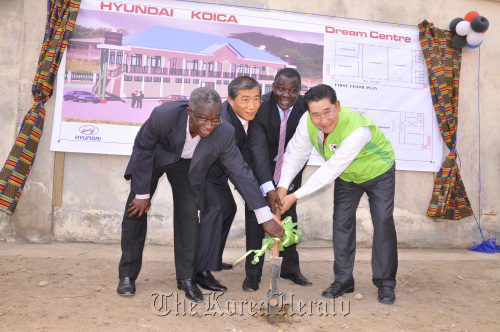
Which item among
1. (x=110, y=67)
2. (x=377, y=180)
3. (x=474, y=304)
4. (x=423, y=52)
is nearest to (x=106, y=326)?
(x=377, y=180)

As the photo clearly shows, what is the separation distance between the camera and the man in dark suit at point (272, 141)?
3471mm

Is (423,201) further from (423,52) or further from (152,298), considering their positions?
(152,298)

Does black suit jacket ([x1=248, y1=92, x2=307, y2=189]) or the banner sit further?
the banner

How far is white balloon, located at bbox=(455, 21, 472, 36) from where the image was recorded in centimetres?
570

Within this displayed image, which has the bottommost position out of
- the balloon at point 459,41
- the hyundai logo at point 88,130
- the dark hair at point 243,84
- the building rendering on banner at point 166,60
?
the hyundai logo at point 88,130

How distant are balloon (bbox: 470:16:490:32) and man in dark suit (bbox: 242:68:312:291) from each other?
323 cm

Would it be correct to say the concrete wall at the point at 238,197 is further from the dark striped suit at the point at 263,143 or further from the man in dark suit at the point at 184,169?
the man in dark suit at the point at 184,169

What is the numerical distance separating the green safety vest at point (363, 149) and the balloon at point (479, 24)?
126 inches

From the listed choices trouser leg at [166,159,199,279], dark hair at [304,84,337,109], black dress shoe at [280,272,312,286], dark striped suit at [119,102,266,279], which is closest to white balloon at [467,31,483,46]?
dark hair at [304,84,337,109]

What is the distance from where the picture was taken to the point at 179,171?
10.5ft

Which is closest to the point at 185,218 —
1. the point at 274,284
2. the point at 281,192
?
the point at 281,192

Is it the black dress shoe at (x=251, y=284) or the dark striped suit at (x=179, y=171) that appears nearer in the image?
the dark striped suit at (x=179, y=171)

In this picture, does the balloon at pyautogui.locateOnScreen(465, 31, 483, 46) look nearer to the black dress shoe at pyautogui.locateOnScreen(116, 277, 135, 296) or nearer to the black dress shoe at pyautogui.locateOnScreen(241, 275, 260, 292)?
the black dress shoe at pyautogui.locateOnScreen(241, 275, 260, 292)

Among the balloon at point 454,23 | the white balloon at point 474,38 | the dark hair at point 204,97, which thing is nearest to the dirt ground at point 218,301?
the dark hair at point 204,97
